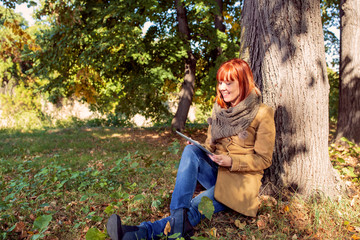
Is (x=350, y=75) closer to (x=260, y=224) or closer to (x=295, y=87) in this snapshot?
(x=295, y=87)

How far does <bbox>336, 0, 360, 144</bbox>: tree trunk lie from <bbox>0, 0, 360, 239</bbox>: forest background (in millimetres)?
712

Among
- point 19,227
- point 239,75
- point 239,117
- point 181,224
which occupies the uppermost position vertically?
point 239,75

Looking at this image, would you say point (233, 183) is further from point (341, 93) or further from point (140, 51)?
point (140, 51)

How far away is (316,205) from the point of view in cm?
260

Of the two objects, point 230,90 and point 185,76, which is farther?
point 185,76

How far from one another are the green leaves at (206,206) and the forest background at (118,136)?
219 mm

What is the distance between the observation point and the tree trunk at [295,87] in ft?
8.96

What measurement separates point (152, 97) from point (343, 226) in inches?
310

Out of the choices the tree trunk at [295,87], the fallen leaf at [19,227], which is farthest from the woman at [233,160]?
the fallen leaf at [19,227]

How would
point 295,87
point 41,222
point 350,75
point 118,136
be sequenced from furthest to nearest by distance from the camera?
point 118,136
point 350,75
point 295,87
point 41,222

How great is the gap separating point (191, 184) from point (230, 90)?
90cm

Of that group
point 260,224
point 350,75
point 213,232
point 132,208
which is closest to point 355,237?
point 260,224

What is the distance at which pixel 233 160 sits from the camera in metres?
2.34

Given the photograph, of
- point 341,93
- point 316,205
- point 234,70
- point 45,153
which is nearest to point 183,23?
point 341,93
